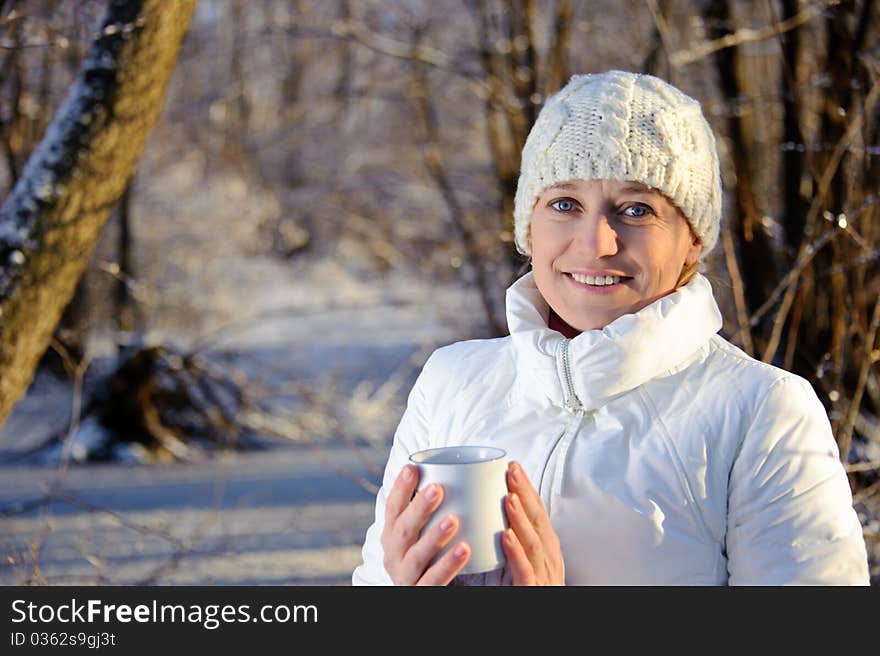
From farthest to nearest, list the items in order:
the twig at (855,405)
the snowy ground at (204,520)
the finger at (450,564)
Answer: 1. the snowy ground at (204,520)
2. the twig at (855,405)
3. the finger at (450,564)

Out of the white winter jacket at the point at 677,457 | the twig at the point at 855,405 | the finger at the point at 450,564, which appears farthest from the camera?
the twig at the point at 855,405

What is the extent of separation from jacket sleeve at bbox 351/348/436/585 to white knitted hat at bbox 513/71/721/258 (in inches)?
16.1

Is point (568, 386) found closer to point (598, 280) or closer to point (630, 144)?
point (598, 280)

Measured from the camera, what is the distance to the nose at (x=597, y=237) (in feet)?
5.42

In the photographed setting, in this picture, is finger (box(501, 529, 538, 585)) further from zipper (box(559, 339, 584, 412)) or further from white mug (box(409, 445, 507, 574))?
zipper (box(559, 339, 584, 412))

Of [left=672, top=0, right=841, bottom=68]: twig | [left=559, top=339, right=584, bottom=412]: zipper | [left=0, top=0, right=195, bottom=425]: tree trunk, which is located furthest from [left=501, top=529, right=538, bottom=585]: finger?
[left=672, top=0, right=841, bottom=68]: twig

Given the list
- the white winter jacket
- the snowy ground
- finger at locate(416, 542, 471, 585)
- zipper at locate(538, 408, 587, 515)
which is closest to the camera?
finger at locate(416, 542, 471, 585)

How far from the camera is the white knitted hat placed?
1670 millimetres

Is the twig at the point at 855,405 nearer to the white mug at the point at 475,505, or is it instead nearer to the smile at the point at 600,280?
the smile at the point at 600,280

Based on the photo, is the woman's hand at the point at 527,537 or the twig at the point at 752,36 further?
the twig at the point at 752,36

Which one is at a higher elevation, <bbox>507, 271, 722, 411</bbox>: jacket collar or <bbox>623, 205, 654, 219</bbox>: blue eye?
<bbox>623, 205, 654, 219</bbox>: blue eye

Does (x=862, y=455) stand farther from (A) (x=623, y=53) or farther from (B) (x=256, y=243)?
(B) (x=256, y=243)

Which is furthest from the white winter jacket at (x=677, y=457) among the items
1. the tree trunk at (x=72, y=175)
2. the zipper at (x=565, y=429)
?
the tree trunk at (x=72, y=175)

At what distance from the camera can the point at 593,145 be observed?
1679mm
